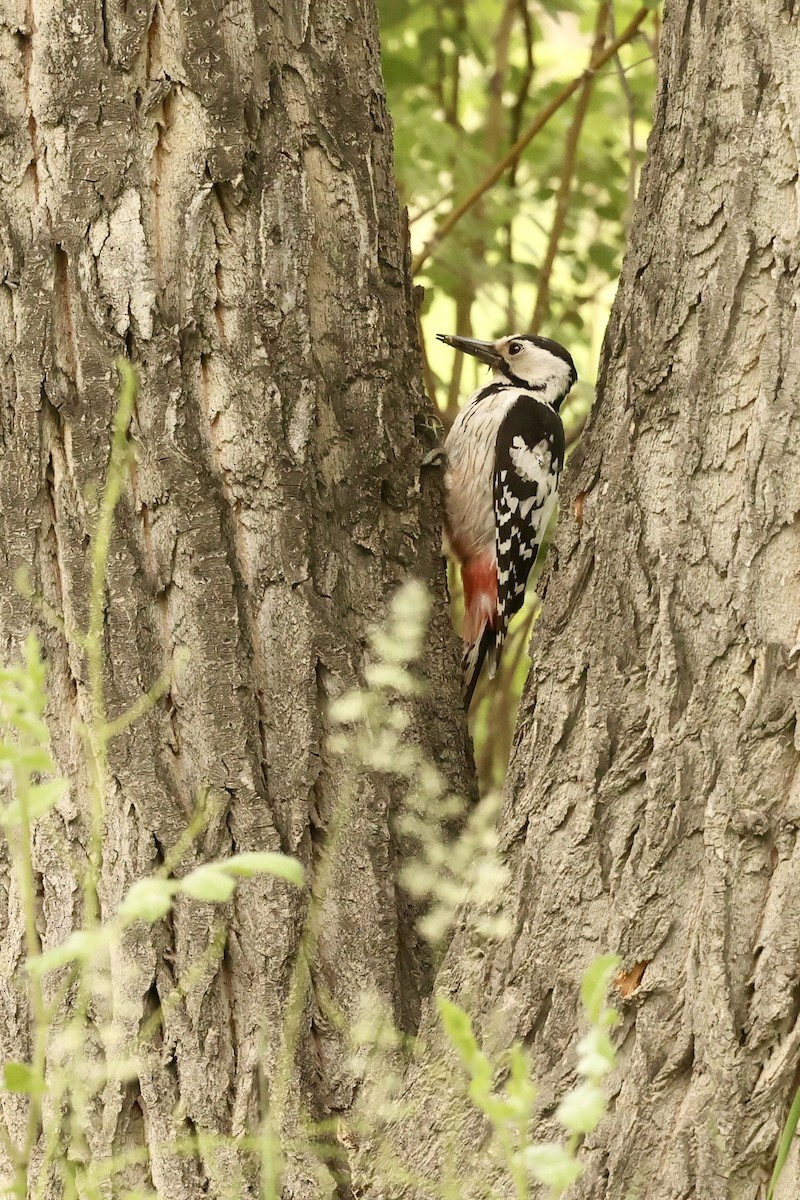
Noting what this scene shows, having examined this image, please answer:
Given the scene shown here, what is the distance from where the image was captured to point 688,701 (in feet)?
5.22

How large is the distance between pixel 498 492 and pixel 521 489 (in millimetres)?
95

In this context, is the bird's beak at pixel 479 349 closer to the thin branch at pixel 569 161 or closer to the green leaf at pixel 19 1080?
the thin branch at pixel 569 161

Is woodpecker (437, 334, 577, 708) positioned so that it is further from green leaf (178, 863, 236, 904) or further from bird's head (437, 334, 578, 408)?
green leaf (178, 863, 236, 904)

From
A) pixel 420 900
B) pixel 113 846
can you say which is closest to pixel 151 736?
pixel 113 846

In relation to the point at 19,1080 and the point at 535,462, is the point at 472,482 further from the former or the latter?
Answer: the point at 19,1080

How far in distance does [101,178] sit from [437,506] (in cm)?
82

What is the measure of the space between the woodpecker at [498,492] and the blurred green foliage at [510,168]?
17cm

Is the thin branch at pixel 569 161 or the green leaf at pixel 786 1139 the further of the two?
the thin branch at pixel 569 161

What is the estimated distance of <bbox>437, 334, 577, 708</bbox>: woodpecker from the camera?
130 inches

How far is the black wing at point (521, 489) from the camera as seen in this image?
3.35 m

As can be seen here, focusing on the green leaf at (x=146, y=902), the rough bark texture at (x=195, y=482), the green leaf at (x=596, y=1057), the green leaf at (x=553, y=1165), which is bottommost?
the green leaf at (x=553, y=1165)

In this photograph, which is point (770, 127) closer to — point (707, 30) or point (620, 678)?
point (707, 30)

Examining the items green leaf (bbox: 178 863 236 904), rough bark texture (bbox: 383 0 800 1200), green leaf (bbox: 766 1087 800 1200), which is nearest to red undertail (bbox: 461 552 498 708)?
rough bark texture (bbox: 383 0 800 1200)

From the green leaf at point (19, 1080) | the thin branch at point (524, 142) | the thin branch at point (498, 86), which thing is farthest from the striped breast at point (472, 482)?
the green leaf at point (19, 1080)
